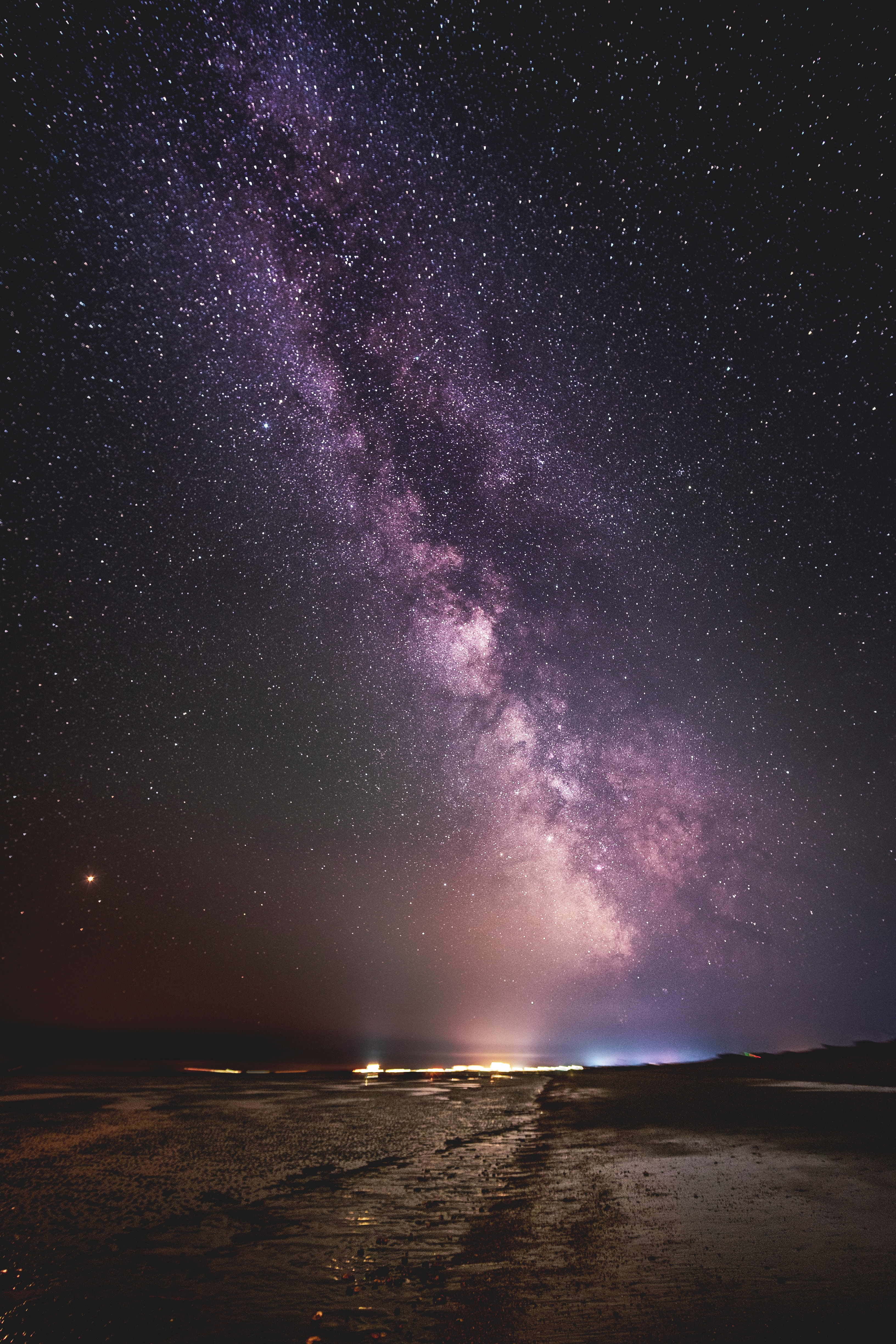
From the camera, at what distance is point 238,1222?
646cm

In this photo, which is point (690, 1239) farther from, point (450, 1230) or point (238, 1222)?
point (238, 1222)

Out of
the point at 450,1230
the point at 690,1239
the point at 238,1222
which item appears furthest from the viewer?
the point at 238,1222

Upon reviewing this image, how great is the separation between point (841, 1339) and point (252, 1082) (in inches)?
1080

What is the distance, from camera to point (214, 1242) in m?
5.85

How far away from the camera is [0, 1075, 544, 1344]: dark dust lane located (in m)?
4.25

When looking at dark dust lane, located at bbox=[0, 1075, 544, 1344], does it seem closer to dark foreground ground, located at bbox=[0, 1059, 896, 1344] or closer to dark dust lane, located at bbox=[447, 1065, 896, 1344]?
dark foreground ground, located at bbox=[0, 1059, 896, 1344]

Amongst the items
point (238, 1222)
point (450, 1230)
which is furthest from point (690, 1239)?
point (238, 1222)

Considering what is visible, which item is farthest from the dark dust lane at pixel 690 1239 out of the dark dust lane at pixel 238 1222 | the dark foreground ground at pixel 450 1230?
the dark dust lane at pixel 238 1222

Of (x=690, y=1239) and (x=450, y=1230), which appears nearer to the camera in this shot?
(x=690, y=1239)

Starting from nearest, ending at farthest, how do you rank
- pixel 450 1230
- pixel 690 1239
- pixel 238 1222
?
pixel 690 1239, pixel 450 1230, pixel 238 1222

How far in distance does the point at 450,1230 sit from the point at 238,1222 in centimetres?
215

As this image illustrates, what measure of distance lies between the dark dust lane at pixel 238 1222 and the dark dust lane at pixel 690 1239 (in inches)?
15.8

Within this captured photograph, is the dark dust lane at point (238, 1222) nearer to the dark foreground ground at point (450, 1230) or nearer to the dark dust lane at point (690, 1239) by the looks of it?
the dark foreground ground at point (450, 1230)

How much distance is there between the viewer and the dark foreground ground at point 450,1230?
414cm
